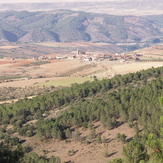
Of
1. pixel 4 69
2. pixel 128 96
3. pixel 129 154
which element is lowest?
pixel 4 69

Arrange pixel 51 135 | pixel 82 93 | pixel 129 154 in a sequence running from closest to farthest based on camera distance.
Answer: pixel 129 154, pixel 51 135, pixel 82 93

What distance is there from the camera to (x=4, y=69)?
357 feet

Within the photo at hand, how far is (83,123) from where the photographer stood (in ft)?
116

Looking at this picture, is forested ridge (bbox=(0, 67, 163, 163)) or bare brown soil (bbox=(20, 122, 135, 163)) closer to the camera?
bare brown soil (bbox=(20, 122, 135, 163))

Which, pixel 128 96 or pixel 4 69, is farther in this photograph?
pixel 4 69

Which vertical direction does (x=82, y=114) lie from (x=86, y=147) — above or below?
above

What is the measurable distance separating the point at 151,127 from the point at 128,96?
12775mm

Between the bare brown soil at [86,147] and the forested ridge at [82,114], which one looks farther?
the forested ridge at [82,114]

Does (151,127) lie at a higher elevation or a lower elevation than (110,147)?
higher

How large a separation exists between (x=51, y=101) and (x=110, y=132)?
47.5 ft

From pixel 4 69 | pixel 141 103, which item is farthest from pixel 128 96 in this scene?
pixel 4 69

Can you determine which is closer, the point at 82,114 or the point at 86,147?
the point at 86,147

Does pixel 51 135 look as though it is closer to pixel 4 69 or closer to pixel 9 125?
pixel 9 125

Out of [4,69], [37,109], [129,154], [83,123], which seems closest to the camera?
[129,154]
